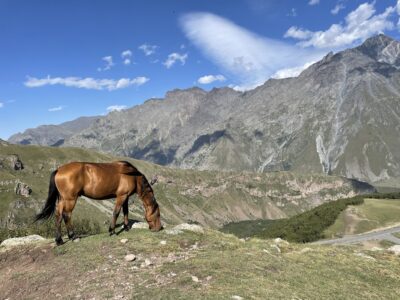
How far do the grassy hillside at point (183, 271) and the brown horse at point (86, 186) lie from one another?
1803mm

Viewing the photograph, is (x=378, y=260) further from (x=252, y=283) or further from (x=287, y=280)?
(x=252, y=283)

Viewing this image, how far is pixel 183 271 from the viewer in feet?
57.0

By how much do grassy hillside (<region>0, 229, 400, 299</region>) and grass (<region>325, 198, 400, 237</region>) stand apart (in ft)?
373

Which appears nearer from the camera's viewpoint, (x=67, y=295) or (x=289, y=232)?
(x=67, y=295)

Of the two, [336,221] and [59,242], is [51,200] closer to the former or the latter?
[59,242]

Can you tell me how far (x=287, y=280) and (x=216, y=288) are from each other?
382 centimetres

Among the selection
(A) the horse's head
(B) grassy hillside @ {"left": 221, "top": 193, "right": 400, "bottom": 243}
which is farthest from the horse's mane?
(B) grassy hillside @ {"left": 221, "top": 193, "right": 400, "bottom": 243}

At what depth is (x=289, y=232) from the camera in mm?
151000

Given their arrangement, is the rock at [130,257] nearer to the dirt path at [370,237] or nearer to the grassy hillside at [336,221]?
the dirt path at [370,237]

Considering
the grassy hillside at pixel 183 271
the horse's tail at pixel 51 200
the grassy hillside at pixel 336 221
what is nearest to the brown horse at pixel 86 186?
the horse's tail at pixel 51 200

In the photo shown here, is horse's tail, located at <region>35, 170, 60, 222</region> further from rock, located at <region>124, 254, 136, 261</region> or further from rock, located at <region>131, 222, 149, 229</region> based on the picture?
rock, located at <region>124, 254, 136, 261</region>

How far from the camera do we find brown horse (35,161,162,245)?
2041cm

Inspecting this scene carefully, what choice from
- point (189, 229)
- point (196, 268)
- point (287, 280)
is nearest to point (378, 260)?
point (287, 280)

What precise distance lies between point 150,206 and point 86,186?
3.97 meters
